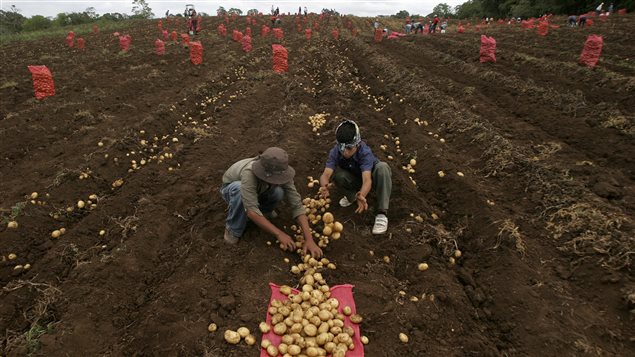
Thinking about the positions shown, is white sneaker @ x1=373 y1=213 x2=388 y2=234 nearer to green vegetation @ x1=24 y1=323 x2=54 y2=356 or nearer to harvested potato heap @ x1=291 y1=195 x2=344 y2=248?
harvested potato heap @ x1=291 y1=195 x2=344 y2=248

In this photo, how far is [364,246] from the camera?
425 centimetres

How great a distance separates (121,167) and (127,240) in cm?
221

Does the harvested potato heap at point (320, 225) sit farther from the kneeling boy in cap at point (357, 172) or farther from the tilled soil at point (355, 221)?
the kneeling boy in cap at point (357, 172)

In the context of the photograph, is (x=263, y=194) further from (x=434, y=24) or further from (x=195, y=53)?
(x=434, y=24)

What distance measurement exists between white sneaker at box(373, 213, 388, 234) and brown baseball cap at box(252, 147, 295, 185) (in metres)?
1.37

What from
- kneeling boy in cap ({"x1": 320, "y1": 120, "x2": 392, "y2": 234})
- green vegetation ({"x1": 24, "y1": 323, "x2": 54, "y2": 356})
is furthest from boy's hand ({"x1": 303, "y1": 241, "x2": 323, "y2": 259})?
green vegetation ({"x1": 24, "y1": 323, "x2": 54, "y2": 356})

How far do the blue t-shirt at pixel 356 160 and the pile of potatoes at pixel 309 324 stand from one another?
5.23 ft

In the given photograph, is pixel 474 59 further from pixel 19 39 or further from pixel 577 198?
pixel 19 39

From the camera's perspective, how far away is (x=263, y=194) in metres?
4.12

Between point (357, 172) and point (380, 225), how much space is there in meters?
0.74

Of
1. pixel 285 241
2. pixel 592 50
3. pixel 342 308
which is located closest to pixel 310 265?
pixel 285 241

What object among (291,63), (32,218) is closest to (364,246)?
(32,218)

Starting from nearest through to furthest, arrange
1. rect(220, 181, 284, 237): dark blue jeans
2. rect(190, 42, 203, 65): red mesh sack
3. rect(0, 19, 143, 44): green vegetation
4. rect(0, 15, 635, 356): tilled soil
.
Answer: rect(0, 15, 635, 356): tilled soil, rect(220, 181, 284, 237): dark blue jeans, rect(190, 42, 203, 65): red mesh sack, rect(0, 19, 143, 44): green vegetation

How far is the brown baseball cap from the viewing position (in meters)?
3.53
